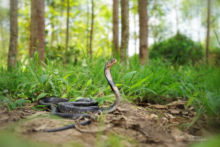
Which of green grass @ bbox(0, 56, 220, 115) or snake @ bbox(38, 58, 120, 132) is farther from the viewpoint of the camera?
green grass @ bbox(0, 56, 220, 115)

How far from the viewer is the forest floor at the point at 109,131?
1497 mm

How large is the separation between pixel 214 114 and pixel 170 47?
1000 cm

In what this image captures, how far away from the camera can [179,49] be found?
10.9 m

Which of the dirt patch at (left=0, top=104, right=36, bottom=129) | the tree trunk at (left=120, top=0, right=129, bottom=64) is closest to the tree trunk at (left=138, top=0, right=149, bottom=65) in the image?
the tree trunk at (left=120, top=0, right=129, bottom=64)

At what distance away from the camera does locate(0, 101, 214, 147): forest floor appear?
1.50m

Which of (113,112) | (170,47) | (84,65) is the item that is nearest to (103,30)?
(170,47)

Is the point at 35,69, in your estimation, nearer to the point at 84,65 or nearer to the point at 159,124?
the point at 84,65

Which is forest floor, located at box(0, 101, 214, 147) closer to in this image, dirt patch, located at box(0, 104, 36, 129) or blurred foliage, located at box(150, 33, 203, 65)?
dirt patch, located at box(0, 104, 36, 129)

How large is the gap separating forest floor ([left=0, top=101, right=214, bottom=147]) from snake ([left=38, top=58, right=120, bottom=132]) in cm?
8

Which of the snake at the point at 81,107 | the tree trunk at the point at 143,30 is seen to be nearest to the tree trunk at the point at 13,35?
the snake at the point at 81,107

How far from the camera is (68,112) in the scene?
227 centimetres

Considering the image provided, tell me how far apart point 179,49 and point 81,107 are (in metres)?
9.82

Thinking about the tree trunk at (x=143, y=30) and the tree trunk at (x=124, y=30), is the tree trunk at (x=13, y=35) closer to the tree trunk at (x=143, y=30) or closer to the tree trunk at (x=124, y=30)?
the tree trunk at (x=124, y=30)

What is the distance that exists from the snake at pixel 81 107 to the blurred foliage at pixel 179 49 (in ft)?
27.9
